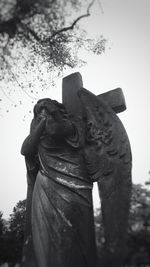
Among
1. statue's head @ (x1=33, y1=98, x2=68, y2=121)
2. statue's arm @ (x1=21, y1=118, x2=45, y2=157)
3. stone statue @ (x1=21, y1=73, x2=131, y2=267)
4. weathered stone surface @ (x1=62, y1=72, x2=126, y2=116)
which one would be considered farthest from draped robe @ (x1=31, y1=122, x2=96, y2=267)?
weathered stone surface @ (x1=62, y1=72, x2=126, y2=116)

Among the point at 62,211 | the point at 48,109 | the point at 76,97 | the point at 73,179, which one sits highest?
the point at 76,97

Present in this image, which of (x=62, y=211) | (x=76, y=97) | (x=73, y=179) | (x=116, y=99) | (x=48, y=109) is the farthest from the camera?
(x=76, y=97)

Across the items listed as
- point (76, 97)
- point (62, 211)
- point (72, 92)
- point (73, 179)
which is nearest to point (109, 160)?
point (73, 179)

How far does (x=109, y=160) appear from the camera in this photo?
3.69m

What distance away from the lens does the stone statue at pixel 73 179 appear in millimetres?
3240

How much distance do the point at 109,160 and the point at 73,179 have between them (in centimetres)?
50

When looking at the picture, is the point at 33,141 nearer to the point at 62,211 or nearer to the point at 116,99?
the point at 62,211

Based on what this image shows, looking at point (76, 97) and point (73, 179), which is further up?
point (76, 97)

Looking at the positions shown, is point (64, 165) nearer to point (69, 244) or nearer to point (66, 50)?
point (69, 244)

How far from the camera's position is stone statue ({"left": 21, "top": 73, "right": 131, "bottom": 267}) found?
3.24 meters

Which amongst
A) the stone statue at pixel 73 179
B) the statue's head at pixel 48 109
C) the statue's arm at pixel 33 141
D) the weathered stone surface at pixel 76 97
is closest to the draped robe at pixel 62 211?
the stone statue at pixel 73 179

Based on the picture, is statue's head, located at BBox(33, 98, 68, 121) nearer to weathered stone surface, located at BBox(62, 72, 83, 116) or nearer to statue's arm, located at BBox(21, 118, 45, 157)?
statue's arm, located at BBox(21, 118, 45, 157)

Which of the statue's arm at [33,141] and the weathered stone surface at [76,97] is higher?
the weathered stone surface at [76,97]

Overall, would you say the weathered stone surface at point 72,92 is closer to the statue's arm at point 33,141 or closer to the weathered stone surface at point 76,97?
the weathered stone surface at point 76,97
